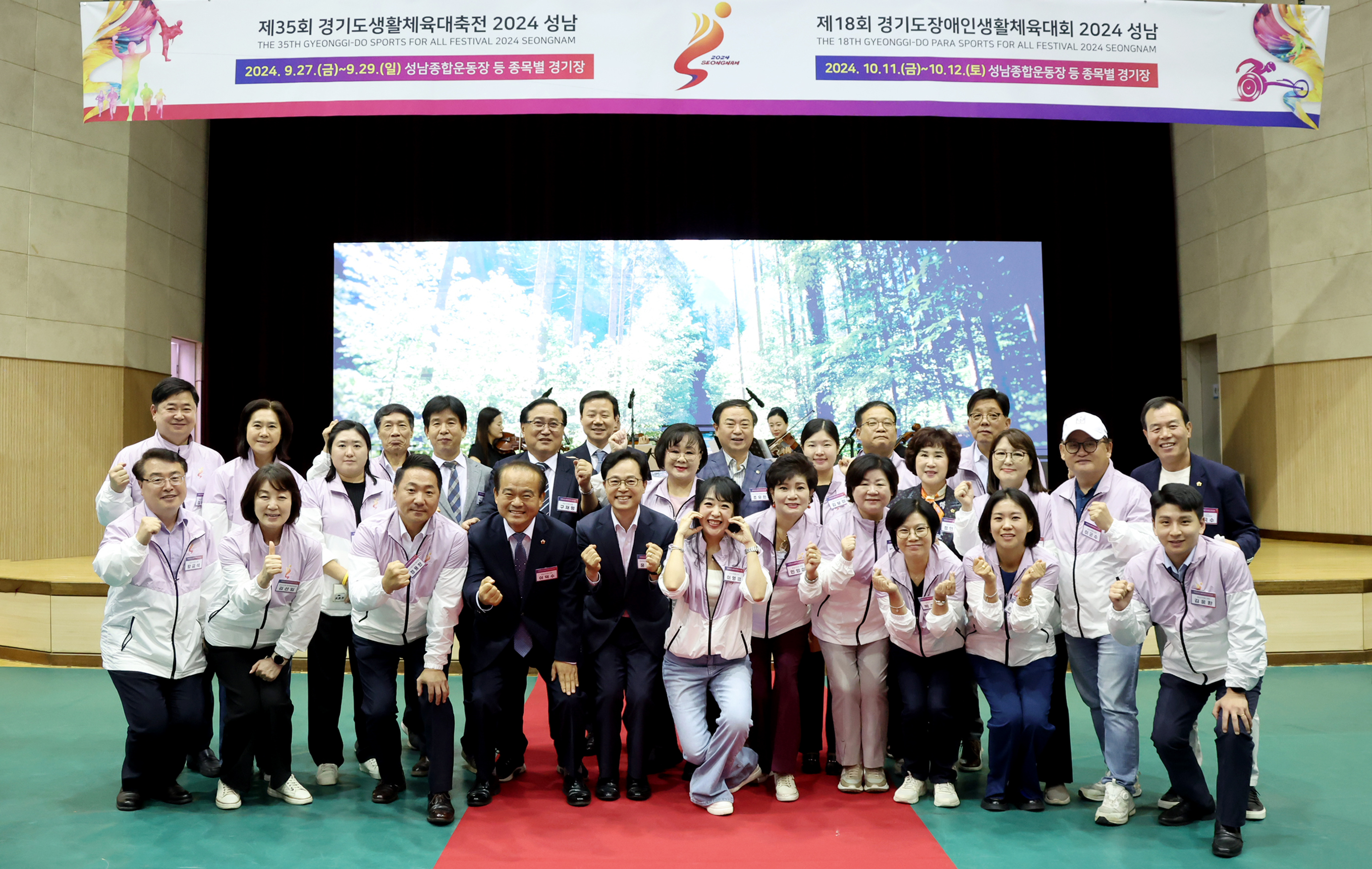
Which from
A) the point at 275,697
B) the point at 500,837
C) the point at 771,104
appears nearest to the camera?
the point at 500,837

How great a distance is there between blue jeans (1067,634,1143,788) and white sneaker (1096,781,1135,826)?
0.13 ft

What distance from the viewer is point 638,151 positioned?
9.82m

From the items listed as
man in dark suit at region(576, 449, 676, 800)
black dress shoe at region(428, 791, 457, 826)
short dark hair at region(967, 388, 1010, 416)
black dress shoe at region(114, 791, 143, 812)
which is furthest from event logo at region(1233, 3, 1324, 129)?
black dress shoe at region(114, 791, 143, 812)

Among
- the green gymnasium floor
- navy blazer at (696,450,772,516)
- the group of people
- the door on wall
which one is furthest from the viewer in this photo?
the door on wall

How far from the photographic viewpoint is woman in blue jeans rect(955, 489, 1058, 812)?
317 cm

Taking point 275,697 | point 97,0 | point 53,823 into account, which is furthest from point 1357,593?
point 97,0

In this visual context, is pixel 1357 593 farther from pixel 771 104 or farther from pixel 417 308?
pixel 417 308

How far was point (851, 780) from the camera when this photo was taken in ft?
11.2

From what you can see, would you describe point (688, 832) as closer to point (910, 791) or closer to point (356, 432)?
point (910, 791)

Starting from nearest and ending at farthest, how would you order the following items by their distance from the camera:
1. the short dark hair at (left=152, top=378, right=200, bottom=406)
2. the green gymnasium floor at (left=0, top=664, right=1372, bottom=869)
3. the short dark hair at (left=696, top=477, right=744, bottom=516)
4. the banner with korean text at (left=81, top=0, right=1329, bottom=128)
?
the green gymnasium floor at (left=0, top=664, right=1372, bottom=869), the short dark hair at (left=696, top=477, right=744, bottom=516), the short dark hair at (left=152, top=378, right=200, bottom=406), the banner with korean text at (left=81, top=0, right=1329, bottom=128)

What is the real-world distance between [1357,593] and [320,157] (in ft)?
32.5

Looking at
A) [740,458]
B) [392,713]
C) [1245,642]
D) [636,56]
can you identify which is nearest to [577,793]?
[392,713]

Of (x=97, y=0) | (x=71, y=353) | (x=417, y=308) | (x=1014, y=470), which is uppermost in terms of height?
(x=97, y=0)

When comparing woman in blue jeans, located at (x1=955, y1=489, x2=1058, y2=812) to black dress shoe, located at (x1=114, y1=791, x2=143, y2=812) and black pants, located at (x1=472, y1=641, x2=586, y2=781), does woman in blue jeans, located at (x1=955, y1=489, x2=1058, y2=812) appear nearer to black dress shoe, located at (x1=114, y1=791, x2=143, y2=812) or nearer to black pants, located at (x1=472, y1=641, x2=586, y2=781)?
black pants, located at (x1=472, y1=641, x2=586, y2=781)
